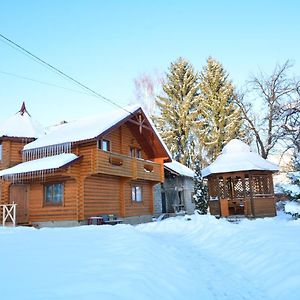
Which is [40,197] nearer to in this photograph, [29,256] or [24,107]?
[24,107]

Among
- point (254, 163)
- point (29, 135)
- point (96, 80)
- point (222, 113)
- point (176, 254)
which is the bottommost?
point (176, 254)

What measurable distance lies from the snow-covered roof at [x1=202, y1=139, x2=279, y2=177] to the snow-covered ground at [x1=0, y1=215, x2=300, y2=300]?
963cm

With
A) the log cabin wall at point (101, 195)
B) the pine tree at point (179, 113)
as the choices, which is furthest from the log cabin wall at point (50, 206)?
the pine tree at point (179, 113)

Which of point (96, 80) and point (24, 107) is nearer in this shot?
point (96, 80)

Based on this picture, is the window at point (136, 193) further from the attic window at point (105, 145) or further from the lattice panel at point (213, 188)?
the lattice panel at point (213, 188)

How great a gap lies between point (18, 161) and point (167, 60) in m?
23.6

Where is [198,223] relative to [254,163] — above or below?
below

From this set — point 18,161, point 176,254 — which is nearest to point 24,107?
point 18,161

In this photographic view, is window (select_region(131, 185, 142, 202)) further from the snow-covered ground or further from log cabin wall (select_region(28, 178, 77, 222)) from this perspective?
the snow-covered ground

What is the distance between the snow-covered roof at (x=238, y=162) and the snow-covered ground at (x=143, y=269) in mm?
9633

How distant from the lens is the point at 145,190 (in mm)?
22562

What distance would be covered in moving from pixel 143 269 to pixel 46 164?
1105cm

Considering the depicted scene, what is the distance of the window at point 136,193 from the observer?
21188 millimetres

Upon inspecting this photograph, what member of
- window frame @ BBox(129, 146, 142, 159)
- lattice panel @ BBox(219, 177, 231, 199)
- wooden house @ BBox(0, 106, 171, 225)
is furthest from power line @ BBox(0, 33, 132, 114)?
lattice panel @ BBox(219, 177, 231, 199)
